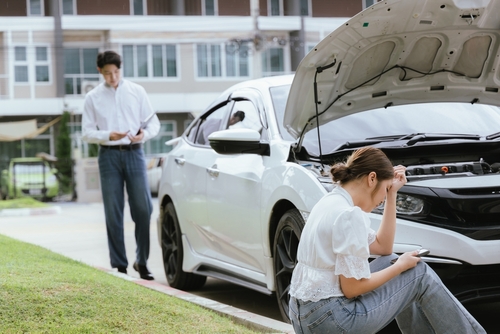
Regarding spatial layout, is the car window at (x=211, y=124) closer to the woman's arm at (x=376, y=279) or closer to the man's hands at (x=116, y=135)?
the man's hands at (x=116, y=135)

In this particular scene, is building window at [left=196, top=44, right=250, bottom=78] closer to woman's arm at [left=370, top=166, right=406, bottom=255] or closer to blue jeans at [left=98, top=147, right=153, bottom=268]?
blue jeans at [left=98, top=147, right=153, bottom=268]

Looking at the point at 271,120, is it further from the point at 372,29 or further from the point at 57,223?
the point at 57,223

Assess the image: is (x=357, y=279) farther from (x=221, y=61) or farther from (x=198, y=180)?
(x=221, y=61)

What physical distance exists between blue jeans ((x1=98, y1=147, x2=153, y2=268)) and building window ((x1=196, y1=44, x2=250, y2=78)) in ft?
105

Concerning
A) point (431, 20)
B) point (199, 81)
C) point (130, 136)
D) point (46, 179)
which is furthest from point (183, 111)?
point (431, 20)

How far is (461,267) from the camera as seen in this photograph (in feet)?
15.6

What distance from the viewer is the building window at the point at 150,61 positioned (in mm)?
39375

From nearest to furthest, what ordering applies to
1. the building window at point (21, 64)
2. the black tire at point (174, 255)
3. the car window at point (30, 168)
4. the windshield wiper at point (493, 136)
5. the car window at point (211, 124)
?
the windshield wiper at point (493, 136), the car window at point (211, 124), the black tire at point (174, 255), the car window at point (30, 168), the building window at point (21, 64)

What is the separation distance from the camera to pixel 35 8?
39094 mm

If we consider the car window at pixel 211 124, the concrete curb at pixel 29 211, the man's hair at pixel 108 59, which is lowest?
the concrete curb at pixel 29 211

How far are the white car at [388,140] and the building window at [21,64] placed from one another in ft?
109

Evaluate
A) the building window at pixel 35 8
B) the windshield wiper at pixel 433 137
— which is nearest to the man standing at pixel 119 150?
the windshield wiper at pixel 433 137

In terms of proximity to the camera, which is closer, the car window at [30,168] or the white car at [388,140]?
the white car at [388,140]

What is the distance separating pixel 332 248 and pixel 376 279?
9.1 inches
